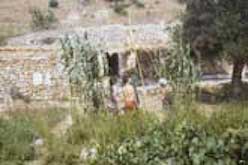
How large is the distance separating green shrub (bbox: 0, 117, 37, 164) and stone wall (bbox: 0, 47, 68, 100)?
10.3 m

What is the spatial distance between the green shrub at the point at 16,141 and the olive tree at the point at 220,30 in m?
10.9

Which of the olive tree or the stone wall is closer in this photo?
the olive tree

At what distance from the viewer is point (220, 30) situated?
20.4 metres

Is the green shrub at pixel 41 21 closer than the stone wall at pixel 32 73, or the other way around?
the stone wall at pixel 32 73

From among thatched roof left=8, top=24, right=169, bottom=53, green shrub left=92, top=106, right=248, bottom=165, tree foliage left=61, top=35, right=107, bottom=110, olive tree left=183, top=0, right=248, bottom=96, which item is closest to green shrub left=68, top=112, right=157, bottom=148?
green shrub left=92, top=106, right=248, bottom=165

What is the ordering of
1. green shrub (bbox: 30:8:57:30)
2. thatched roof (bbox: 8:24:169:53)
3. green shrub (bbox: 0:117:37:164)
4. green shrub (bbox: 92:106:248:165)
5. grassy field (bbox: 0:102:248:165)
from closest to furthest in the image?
green shrub (bbox: 92:106:248:165), grassy field (bbox: 0:102:248:165), green shrub (bbox: 0:117:37:164), thatched roof (bbox: 8:24:169:53), green shrub (bbox: 30:8:57:30)

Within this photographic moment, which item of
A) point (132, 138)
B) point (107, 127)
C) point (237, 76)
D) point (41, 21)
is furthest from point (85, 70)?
point (41, 21)

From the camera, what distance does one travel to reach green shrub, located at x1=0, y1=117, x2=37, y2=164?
892 centimetres

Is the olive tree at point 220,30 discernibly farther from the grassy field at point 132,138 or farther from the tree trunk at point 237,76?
the grassy field at point 132,138

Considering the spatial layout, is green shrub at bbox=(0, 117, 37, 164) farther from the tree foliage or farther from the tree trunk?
the tree trunk

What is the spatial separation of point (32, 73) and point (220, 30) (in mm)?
6320

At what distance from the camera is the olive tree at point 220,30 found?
794 inches

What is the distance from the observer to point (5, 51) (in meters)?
20.5

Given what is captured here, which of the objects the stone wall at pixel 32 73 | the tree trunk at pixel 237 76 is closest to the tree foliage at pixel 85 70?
the stone wall at pixel 32 73
